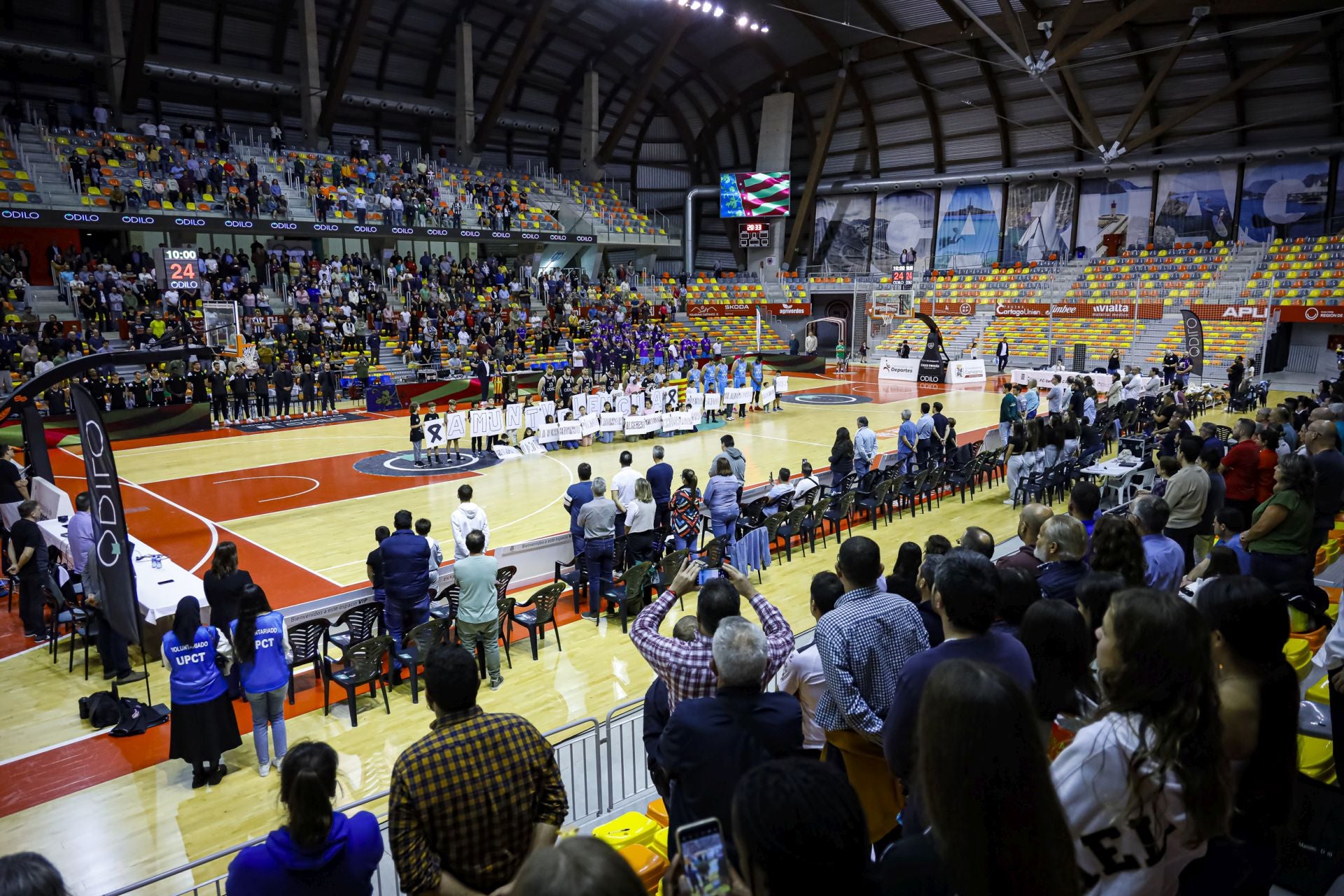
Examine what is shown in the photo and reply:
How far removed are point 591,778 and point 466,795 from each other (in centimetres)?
337

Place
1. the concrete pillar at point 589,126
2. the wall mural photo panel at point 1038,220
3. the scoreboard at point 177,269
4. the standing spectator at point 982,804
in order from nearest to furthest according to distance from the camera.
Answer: the standing spectator at point 982,804 → the scoreboard at point 177,269 → the wall mural photo panel at point 1038,220 → the concrete pillar at point 589,126

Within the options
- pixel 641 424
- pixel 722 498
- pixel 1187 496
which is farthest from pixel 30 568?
pixel 641 424

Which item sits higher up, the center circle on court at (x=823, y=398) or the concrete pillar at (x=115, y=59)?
the concrete pillar at (x=115, y=59)

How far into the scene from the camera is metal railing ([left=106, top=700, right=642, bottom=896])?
4828mm

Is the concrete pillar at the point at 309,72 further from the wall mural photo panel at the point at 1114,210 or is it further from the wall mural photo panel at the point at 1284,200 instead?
the wall mural photo panel at the point at 1284,200

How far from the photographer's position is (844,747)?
12.1 feet

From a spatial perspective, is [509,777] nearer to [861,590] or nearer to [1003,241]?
[861,590]

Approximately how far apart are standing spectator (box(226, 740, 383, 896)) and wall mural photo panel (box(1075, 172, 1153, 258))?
42188mm

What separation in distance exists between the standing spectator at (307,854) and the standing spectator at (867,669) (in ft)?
6.26

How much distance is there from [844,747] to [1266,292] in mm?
35642

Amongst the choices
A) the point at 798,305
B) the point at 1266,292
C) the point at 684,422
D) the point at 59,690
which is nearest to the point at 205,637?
the point at 59,690

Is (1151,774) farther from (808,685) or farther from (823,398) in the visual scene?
(823,398)

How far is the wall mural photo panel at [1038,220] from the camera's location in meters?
39.1

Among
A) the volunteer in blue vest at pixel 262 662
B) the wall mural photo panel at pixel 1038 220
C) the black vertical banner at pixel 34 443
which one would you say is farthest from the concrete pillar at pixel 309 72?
the volunteer in blue vest at pixel 262 662
